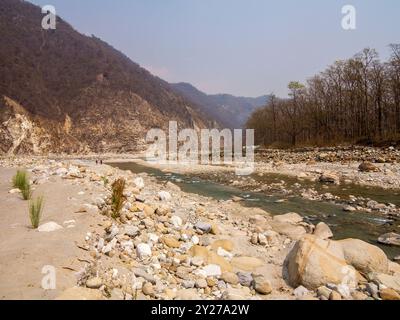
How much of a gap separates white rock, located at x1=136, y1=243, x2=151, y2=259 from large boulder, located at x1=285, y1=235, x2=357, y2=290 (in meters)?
2.45

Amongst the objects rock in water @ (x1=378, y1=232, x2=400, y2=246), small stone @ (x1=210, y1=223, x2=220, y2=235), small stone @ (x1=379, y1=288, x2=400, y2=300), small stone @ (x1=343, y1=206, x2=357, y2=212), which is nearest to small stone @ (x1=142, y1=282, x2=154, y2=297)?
small stone @ (x1=210, y1=223, x2=220, y2=235)

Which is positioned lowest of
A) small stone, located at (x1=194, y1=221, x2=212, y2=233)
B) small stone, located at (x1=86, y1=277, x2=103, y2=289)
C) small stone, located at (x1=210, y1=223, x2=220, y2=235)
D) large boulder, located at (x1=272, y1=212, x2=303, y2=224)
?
large boulder, located at (x1=272, y1=212, x2=303, y2=224)

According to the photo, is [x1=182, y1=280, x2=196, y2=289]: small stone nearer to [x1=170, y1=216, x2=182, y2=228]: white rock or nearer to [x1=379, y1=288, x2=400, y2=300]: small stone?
[x1=170, y1=216, x2=182, y2=228]: white rock

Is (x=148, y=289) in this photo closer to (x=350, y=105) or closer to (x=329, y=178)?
(x=329, y=178)

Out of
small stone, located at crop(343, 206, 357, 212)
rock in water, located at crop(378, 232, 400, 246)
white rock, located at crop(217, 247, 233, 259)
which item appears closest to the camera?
white rock, located at crop(217, 247, 233, 259)

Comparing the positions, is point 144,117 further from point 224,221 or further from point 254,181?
point 224,221

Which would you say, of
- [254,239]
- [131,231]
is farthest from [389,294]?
[131,231]

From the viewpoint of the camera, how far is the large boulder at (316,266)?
4.69 metres

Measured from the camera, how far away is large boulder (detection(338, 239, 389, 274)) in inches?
205

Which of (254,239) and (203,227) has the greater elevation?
(203,227)

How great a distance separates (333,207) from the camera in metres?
11.4

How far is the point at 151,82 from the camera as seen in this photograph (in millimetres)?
91312

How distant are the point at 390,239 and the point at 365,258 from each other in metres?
2.86

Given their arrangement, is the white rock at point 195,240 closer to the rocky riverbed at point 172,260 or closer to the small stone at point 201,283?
the rocky riverbed at point 172,260
